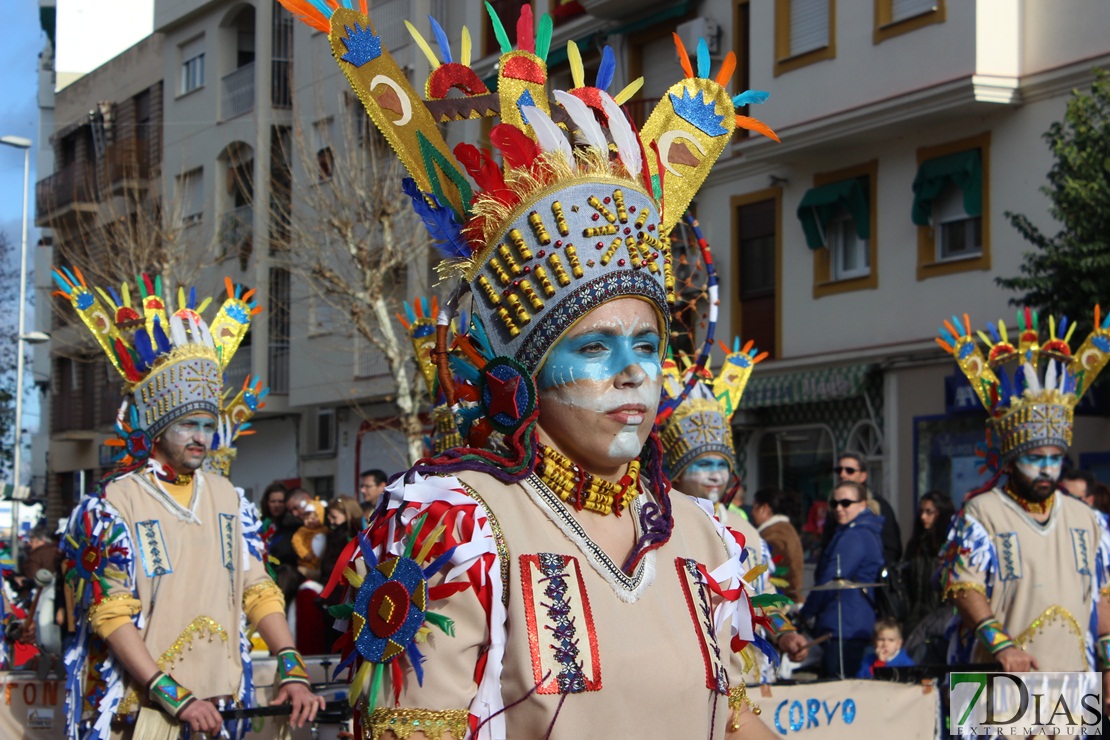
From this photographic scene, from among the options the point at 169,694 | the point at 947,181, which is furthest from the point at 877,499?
the point at 947,181

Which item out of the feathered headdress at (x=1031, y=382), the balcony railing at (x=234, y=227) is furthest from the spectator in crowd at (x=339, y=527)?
the balcony railing at (x=234, y=227)

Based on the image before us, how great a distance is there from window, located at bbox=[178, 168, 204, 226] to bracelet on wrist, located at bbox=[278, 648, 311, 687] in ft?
81.6

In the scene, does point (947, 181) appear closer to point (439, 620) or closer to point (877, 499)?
point (877, 499)

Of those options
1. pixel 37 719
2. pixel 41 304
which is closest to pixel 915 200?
pixel 37 719

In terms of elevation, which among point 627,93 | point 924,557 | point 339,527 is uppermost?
point 627,93

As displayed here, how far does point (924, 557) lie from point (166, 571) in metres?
6.32

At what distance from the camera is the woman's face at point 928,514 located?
11.2 meters

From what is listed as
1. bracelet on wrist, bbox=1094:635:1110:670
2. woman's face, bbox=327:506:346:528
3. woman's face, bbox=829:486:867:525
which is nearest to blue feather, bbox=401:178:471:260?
bracelet on wrist, bbox=1094:635:1110:670

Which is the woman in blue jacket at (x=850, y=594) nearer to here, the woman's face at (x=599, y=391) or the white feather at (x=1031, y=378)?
the white feather at (x=1031, y=378)

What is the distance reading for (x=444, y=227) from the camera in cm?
361

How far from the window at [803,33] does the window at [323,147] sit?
6.32 m

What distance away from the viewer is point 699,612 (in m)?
3.51

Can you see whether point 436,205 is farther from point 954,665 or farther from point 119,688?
point 954,665

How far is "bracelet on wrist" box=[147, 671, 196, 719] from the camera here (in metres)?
6.09
